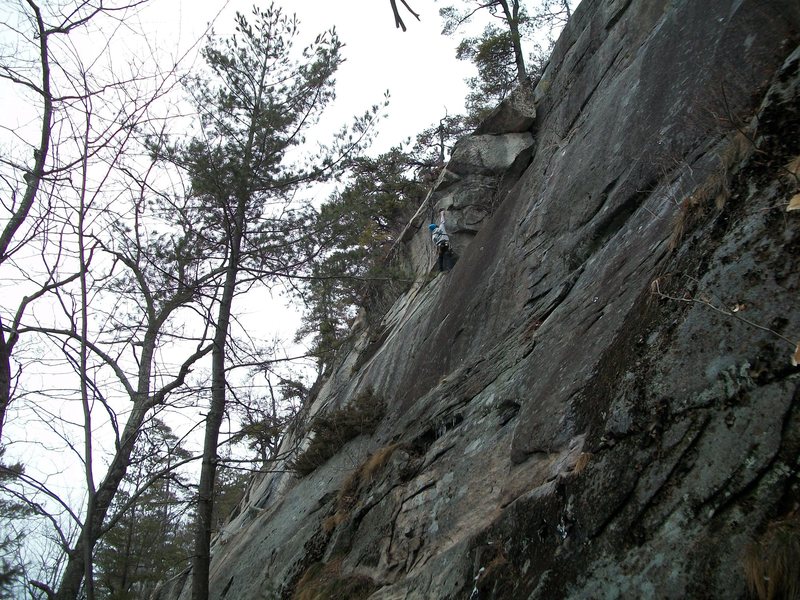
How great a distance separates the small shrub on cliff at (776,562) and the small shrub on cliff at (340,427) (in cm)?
720

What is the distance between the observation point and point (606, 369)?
13.8 feet

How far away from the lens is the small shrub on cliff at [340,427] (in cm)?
953

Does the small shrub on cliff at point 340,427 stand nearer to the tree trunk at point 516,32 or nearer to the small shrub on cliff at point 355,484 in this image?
the small shrub on cliff at point 355,484

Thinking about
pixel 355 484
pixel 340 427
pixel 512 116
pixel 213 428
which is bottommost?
pixel 355 484

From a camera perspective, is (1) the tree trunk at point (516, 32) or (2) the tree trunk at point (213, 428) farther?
(1) the tree trunk at point (516, 32)

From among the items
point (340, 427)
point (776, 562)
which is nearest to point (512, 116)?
point (340, 427)

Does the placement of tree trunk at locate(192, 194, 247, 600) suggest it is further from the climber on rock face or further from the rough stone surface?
the rough stone surface

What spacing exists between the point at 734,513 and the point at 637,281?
8.48 feet

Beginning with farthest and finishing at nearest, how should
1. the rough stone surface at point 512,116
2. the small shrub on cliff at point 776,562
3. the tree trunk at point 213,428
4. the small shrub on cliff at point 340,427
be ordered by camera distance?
the rough stone surface at point 512,116, the small shrub on cliff at point 340,427, the tree trunk at point 213,428, the small shrub on cliff at point 776,562

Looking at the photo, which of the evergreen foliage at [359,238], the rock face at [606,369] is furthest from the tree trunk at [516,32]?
the rock face at [606,369]

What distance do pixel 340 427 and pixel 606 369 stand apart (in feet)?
20.5

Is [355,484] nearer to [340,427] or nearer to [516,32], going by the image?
[340,427]

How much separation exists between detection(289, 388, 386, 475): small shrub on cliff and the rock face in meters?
0.16

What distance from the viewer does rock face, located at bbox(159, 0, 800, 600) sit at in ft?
9.60
